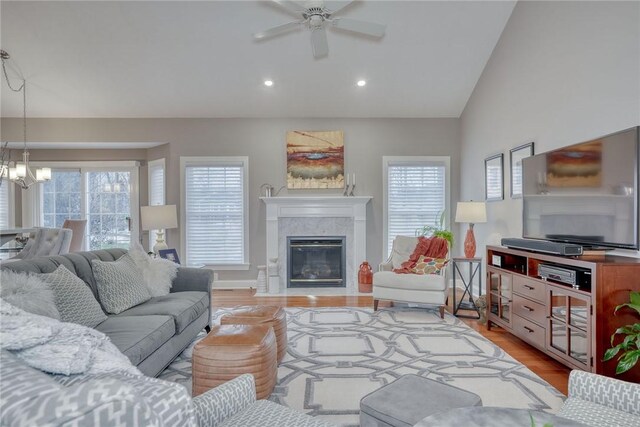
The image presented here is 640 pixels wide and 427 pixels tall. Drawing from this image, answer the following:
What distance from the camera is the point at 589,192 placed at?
280cm

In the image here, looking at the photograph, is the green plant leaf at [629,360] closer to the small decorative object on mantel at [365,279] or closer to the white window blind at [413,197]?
the small decorative object on mantel at [365,279]

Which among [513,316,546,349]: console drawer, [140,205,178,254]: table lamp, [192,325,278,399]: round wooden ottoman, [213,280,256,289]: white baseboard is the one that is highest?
[140,205,178,254]: table lamp

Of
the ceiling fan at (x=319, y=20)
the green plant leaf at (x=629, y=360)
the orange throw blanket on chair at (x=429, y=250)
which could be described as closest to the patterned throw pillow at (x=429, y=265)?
the orange throw blanket on chair at (x=429, y=250)

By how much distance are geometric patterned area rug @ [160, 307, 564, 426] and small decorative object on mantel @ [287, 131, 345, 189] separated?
2.41m

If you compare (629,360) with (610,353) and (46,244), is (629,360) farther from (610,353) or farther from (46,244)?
(46,244)

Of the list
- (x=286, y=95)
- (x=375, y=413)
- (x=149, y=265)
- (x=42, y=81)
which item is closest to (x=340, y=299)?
(x=149, y=265)

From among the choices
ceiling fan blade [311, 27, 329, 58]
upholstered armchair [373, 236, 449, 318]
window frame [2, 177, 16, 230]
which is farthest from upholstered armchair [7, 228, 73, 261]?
upholstered armchair [373, 236, 449, 318]

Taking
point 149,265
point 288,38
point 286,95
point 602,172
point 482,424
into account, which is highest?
point 288,38

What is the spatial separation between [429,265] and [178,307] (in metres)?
2.90

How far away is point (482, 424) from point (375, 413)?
46 cm

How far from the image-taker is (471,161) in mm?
5605

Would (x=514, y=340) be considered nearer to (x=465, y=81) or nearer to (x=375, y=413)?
(x=375, y=413)

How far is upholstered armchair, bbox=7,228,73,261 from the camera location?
14.0ft

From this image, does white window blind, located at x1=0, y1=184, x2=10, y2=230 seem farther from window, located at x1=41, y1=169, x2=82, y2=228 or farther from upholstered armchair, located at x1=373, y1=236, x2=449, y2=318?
upholstered armchair, located at x1=373, y1=236, x2=449, y2=318
